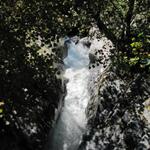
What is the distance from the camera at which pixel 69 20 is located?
46.7 feet

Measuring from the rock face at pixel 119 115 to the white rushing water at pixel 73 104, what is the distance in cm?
150

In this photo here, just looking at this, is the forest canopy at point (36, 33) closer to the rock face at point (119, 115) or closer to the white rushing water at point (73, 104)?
the rock face at point (119, 115)

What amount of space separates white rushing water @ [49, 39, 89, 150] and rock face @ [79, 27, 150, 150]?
150cm

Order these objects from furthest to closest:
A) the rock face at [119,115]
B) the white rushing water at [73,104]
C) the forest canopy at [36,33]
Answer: the white rushing water at [73,104]
the rock face at [119,115]
the forest canopy at [36,33]

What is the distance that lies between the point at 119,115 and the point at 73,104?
722cm

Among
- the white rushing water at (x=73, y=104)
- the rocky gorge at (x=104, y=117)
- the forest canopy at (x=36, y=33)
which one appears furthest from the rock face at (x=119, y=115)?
the forest canopy at (x=36, y=33)

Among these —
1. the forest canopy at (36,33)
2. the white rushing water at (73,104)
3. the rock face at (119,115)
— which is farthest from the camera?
the white rushing water at (73,104)

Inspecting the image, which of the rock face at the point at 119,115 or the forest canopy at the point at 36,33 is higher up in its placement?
the forest canopy at the point at 36,33

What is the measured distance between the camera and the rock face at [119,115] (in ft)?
42.8

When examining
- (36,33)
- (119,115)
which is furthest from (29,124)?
(36,33)

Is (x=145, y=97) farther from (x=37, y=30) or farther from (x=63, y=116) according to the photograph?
(x=63, y=116)

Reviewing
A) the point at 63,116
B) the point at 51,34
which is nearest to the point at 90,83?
the point at 63,116

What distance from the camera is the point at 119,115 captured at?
47.6 ft

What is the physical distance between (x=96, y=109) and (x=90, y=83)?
5220 millimetres
